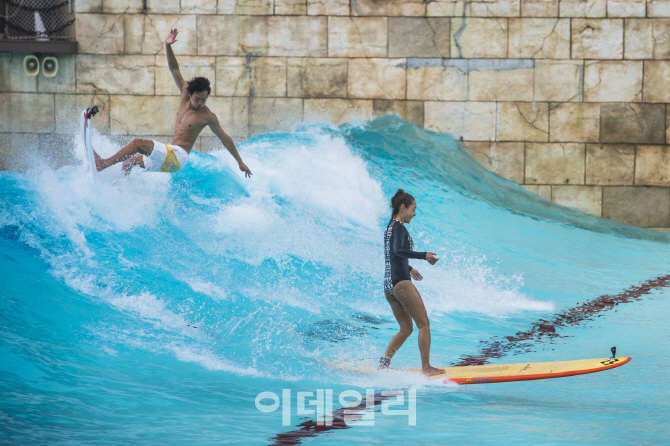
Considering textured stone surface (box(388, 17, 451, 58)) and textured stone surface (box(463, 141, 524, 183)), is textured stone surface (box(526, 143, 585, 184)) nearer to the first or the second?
textured stone surface (box(463, 141, 524, 183))

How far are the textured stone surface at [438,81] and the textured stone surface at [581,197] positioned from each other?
2372mm

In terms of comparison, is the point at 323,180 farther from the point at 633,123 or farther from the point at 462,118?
the point at 633,123

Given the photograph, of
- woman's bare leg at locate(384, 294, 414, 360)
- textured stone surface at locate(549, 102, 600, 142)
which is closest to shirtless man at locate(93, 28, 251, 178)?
woman's bare leg at locate(384, 294, 414, 360)

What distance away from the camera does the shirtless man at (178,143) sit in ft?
23.6

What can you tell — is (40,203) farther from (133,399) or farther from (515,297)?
(515,297)

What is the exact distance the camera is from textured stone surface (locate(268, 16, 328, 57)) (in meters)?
12.0

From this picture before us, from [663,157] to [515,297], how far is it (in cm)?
590

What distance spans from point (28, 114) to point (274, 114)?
4.33m

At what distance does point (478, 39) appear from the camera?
12055 mm

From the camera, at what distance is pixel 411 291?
16.5 ft

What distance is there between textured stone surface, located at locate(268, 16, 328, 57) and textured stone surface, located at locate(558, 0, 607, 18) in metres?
4.14

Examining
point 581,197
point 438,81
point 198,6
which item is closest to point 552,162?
point 581,197

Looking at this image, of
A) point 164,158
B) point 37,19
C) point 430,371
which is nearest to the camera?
point 430,371

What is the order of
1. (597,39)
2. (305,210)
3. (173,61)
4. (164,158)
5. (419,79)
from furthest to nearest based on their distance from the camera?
1. (419,79)
2. (597,39)
3. (305,210)
4. (173,61)
5. (164,158)
